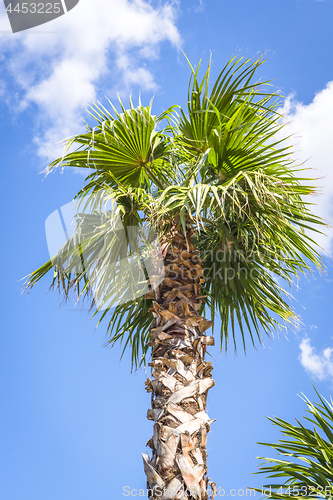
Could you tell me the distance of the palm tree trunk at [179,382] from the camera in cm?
374

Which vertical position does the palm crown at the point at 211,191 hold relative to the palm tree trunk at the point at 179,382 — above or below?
above

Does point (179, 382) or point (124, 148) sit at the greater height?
point (124, 148)

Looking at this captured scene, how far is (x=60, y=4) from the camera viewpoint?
203 inches

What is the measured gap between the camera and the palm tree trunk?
3742 mm

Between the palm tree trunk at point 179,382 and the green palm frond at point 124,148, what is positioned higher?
the green palm frond at point 124,148

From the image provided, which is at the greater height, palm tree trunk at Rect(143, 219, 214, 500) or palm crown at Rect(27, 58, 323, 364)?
palm crown at Rect(27, 58, 323, 364)

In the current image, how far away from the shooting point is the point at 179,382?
4.09 metres

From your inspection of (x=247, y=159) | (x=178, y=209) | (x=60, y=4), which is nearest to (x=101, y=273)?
(x=178, y=209)

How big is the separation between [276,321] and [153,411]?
→ 237cm

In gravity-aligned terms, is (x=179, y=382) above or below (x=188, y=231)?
below

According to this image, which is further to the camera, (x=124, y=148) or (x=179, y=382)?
(x=124, y=148)

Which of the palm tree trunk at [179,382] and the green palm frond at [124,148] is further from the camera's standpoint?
the green palm frond at [124,148]

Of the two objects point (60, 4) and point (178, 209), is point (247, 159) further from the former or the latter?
point (60, 4)

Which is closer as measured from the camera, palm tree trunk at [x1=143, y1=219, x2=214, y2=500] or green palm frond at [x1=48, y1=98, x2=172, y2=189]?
palm tree trunk at [x1=143, y1=219, x2=214, y2=500]
